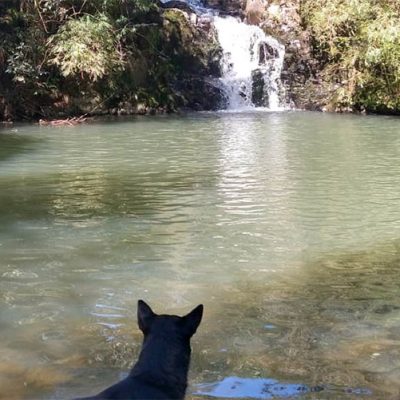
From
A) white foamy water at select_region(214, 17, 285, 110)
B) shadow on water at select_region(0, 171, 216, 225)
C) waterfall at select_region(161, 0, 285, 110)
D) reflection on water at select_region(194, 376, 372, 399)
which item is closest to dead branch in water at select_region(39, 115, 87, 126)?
waterfall at select_region(161, 0, 285, 110)

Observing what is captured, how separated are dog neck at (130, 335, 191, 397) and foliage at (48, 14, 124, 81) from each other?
20050 mm

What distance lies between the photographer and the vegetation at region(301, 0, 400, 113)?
25094mm

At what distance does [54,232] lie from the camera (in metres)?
7.94

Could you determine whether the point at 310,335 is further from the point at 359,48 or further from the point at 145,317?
the point at 359,48

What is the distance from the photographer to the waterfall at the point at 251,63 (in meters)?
28.6

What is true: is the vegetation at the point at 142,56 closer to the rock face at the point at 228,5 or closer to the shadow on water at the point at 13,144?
the rock face at the point at 228,5

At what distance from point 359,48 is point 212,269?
22168 millimetres

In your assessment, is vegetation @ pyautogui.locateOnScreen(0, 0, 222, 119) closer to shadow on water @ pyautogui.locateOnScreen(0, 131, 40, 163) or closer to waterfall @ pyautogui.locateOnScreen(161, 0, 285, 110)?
waterfall @ pyautogui.locateOnScreen(161, 0, 285, 110)

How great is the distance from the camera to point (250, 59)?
2892 centimetres

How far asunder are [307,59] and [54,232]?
23427mm

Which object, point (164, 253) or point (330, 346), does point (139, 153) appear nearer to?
point (164, 253)

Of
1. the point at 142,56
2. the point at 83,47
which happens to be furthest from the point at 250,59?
the point at 83,47

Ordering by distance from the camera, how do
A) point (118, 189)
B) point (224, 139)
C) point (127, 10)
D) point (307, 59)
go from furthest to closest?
point (307, 59)
point (127, 10)
point (224, 139)
point (118, 189)

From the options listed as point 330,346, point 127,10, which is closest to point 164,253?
point 330,346
